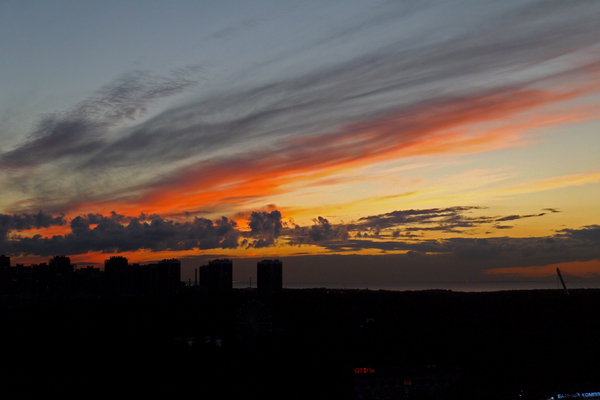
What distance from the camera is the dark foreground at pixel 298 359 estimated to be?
98.4 metres

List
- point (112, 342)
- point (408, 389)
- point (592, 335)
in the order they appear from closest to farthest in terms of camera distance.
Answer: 1. point (408, 389)
2. point (112, 342)
3. point (592, 335)

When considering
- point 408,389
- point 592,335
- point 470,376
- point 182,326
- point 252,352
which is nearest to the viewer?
point 408,389

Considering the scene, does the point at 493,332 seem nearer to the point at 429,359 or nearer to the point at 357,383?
the point at 429,359

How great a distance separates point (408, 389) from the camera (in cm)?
9644

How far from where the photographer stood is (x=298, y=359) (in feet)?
412

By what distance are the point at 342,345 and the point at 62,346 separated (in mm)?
87775

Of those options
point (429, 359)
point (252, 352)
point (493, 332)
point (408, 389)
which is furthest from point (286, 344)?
point (493, 332)

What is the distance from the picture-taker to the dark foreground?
98438mm

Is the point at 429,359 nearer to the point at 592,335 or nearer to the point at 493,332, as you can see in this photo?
the point at 493,332

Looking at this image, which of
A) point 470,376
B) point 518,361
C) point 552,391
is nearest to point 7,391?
point 470,376

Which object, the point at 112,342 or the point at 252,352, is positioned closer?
the point at 252,352

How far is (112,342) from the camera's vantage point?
154 meters

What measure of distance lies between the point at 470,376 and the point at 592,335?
81761mm

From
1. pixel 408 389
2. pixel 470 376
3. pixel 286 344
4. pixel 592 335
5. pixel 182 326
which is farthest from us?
pixel 182 326
